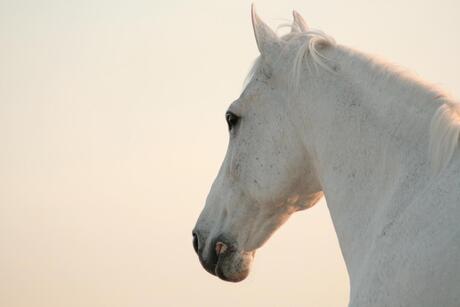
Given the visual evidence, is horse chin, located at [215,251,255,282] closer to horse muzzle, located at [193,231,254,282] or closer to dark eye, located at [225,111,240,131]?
horse muzzle, located at [193,231,254,282]

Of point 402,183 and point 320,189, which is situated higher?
point 402,183

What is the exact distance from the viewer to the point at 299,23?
5.68m

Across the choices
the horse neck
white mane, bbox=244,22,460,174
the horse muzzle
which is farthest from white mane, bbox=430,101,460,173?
the horse muzzle

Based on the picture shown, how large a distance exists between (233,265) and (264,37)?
5.14 feet

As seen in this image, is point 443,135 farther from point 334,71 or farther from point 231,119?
point 231,119

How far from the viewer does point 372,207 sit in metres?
4.41

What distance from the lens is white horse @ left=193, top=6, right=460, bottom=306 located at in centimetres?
379

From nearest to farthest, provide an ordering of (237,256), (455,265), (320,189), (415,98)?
(455,265), (415,98), (320,189), (237,256)

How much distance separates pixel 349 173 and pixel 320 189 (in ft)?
2.25

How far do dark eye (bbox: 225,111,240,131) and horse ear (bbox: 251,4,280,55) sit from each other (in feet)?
1.50

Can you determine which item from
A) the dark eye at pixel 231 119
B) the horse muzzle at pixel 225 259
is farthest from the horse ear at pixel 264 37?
the horse muzzle at pixel 225 259

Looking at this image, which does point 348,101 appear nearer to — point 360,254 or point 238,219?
point 360,254

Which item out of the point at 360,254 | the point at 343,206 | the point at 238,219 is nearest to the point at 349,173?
the point at 343,206

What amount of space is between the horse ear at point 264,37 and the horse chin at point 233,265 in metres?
1.40
